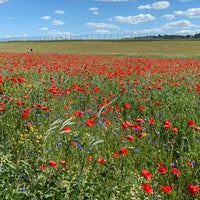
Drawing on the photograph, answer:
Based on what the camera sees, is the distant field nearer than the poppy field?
No

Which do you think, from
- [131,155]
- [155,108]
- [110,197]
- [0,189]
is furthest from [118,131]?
[0,189]

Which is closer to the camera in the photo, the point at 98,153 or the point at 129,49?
the point at 98,153

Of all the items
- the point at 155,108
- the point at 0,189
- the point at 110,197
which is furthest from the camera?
the point at 155,108

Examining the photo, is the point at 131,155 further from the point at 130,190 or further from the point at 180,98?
the point at 180,98

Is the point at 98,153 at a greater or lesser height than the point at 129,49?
greater

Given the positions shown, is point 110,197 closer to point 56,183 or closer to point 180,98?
point 56,183

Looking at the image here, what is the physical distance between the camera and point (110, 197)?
2979mm

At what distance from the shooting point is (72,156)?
4129mm

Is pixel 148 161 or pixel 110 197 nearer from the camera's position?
pixel 110 197

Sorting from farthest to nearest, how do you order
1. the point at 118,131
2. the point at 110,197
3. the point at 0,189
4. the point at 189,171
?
the point at 118,131, the point at 189,171, the point at 110,197, the point at 0,189

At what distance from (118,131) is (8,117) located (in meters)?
1.77

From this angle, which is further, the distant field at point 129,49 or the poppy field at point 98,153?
the distant field at point 129,49

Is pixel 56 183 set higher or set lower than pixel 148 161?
higher

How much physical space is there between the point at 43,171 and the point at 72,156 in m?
1.12
